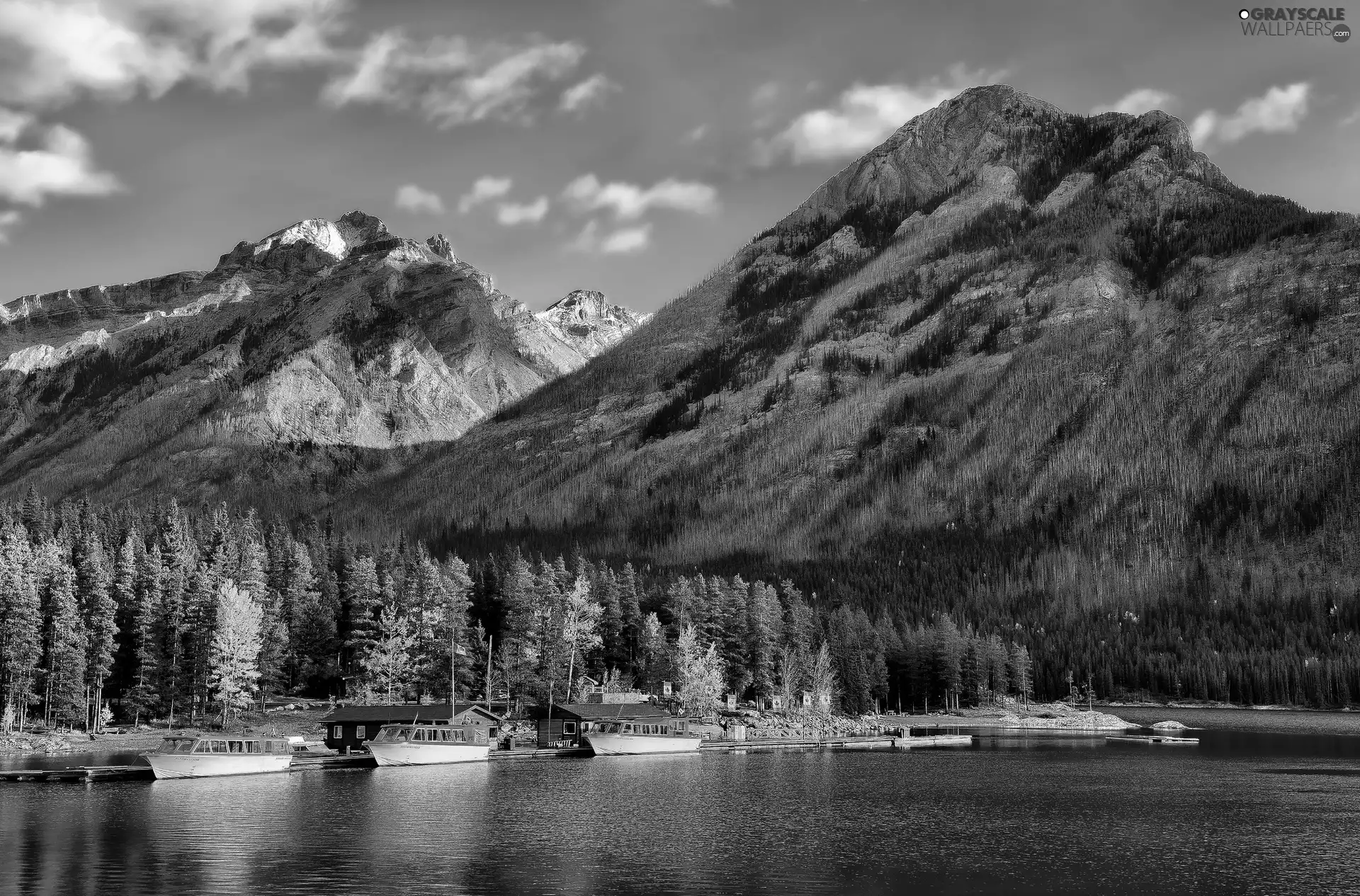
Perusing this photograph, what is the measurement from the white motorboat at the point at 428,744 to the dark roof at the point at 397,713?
78.9 inches

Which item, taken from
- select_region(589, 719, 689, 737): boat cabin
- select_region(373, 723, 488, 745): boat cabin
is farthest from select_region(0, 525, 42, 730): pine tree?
select_region(589, 719, 689, 737): boat cabin

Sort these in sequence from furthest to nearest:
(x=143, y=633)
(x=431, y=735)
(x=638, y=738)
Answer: (x=143, y=633) → (x=638, y=738) → (x=431, y=735)

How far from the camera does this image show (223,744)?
100250 millimetres

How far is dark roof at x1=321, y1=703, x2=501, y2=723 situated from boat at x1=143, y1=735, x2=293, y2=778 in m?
17.0

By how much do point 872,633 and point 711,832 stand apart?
131571mm

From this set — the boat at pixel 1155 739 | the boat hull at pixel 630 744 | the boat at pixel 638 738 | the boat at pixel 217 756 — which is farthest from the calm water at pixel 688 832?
the boat at pixel 1155 739

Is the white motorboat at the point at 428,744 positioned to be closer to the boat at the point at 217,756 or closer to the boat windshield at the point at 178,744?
the boat at the point at 217,756

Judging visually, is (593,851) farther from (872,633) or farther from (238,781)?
(872,633)

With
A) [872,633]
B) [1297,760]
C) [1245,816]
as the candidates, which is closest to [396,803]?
[1245,816]

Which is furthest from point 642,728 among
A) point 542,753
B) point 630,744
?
point 542,753

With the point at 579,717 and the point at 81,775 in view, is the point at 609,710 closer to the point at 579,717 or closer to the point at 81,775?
the point at 579,717

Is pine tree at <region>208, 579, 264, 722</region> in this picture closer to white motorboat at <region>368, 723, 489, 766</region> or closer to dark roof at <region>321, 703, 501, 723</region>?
dark roof at <region>321, 703, 501, 723</region>

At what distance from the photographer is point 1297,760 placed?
130 meters

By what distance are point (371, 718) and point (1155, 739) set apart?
10298cm
